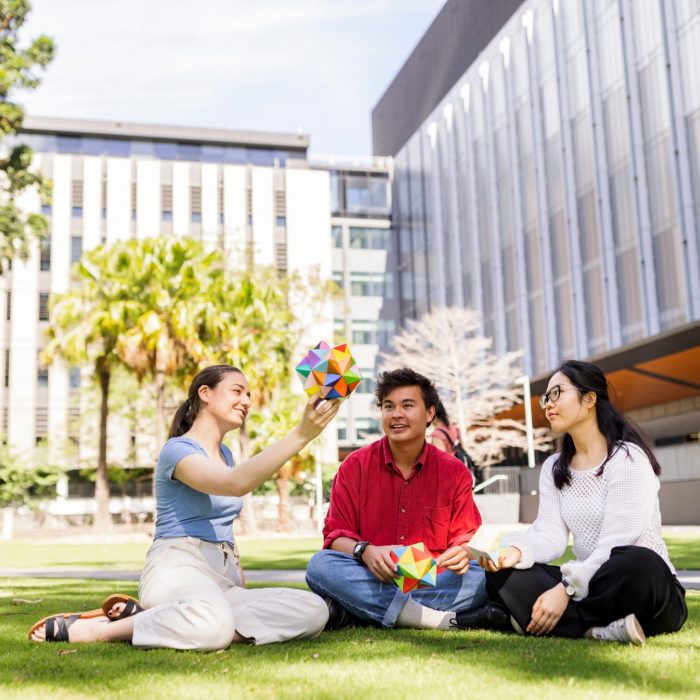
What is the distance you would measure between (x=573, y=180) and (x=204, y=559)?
33.7 meters

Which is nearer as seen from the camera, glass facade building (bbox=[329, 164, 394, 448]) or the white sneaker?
the white sneaker

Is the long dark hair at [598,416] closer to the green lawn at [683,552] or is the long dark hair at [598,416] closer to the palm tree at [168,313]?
the green lawn at [683,552]

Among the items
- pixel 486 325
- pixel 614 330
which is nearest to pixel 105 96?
pixel 486 325

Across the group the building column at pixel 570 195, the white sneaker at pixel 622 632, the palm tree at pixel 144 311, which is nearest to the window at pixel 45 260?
the palm tree at pixel 144 311

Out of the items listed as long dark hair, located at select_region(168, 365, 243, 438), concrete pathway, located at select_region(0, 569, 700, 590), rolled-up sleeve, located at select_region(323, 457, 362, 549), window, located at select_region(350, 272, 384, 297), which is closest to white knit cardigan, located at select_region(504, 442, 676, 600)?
rolled-up sleeve, located at select_region(323, 457, 362, 549)

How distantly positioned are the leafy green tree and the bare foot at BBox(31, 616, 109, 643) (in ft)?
71.4

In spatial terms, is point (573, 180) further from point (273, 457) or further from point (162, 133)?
point (273, 457)

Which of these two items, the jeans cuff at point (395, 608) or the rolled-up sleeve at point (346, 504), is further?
the rolled-up sleeve at point (346, 504)

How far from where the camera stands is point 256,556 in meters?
16.9

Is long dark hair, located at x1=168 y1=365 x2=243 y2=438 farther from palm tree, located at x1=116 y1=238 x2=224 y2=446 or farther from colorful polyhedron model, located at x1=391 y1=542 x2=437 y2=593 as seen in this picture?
palm tree, located at x1=116 y1=238 x2=224 y2=446

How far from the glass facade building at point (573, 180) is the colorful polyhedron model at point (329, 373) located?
2607 centimetres

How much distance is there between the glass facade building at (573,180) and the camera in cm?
2981

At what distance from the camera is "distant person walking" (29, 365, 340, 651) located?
4301mm

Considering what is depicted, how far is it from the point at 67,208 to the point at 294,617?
186 feet
